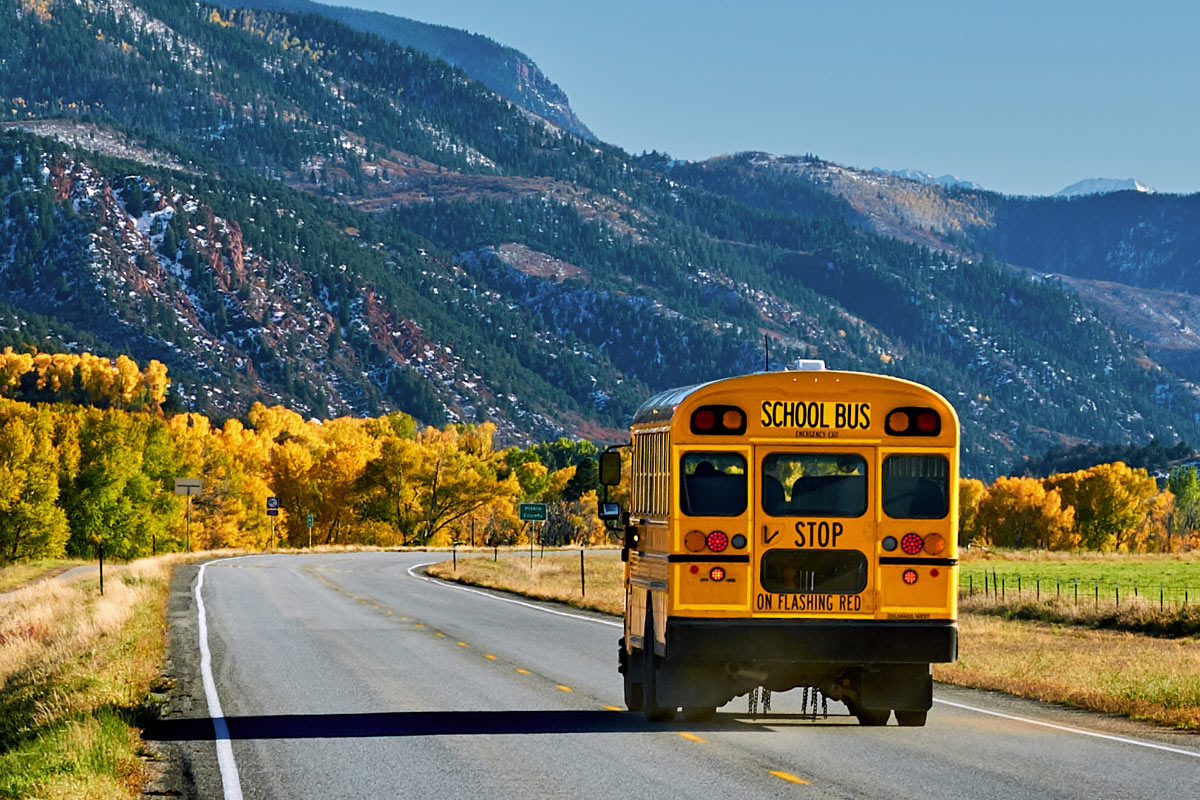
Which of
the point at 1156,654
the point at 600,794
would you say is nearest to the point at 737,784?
the point at 600,794

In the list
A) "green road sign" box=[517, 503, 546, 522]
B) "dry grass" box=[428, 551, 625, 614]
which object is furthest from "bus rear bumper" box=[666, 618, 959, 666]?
"green road sign" box=[517, 503, 546, 522]

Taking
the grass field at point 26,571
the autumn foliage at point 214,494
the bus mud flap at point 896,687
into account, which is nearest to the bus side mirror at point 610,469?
the bus mud flap at point 896,687

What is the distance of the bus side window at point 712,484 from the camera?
48.5ft

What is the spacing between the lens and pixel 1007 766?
13555mm

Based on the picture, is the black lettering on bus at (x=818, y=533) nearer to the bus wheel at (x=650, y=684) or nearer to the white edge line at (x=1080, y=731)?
the bus wheel at (x=650, y=684)

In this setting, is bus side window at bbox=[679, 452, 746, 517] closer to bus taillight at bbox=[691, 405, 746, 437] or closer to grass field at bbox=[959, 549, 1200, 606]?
bus taillight at bbox=[691, 405, 746, 437]

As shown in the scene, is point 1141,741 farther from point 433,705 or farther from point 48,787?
point 48,787

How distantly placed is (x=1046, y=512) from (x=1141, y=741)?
Result: 175 meters

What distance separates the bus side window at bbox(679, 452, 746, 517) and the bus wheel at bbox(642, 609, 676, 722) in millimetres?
1460

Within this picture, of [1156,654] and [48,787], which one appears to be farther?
[1156,654]

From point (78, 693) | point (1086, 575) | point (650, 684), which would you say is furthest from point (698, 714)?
point (1086, 575)

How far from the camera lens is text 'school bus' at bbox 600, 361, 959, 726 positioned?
14.7m

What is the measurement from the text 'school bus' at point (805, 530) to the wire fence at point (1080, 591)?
78.8 ft

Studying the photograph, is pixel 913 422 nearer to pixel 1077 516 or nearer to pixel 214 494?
pixel 214 494
